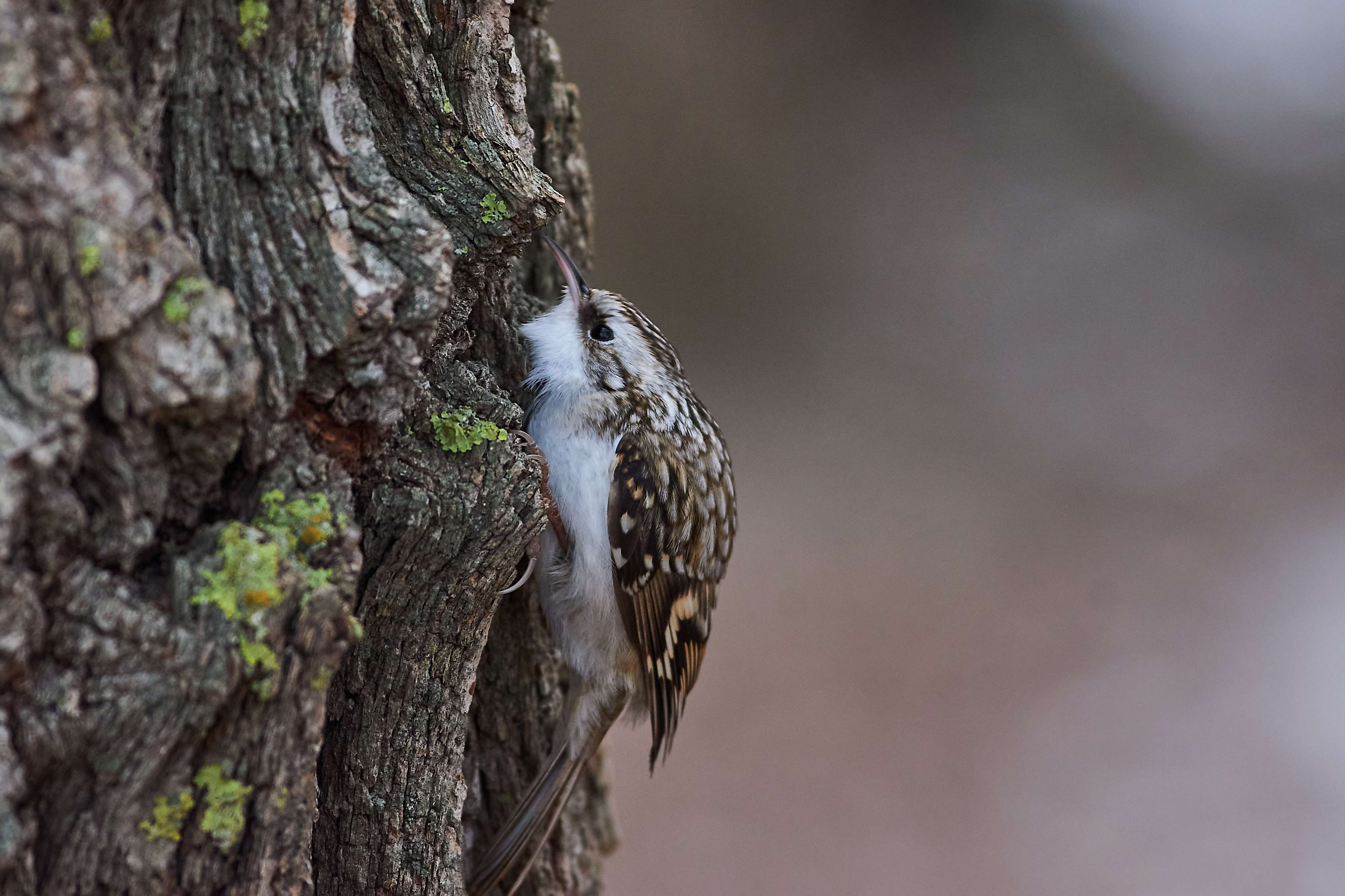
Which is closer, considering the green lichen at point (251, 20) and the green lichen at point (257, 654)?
the green lichen at point (257, 654)

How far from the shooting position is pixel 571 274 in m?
2.40

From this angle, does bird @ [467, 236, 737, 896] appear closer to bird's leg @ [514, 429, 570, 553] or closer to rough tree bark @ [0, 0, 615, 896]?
bird's leg @ [514, 429, 570, 553]

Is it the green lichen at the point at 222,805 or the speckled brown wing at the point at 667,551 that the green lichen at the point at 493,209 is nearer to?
the speckled brown wing at the point at 667,551

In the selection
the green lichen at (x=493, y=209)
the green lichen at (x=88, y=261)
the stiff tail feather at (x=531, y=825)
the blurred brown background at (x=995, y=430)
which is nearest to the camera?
the green lichen at (x=88, y=261)

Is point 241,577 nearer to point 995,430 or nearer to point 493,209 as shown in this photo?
point 493,209

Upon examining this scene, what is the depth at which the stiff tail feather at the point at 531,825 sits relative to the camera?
2.21 meters

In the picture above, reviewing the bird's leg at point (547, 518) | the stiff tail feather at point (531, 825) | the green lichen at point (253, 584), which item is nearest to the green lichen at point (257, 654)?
the green lichen at point (253, 584)

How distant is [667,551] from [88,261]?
1.52 m

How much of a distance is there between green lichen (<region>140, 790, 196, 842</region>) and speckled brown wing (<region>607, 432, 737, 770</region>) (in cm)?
119

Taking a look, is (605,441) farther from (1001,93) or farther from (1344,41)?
(1344,41)

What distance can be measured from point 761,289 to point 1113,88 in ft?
9.24

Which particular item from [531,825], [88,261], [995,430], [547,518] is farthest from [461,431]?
[995,430]

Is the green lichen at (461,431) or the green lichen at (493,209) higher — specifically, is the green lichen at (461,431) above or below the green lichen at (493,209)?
below

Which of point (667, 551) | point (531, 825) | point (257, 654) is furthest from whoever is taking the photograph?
point (667, 551)
